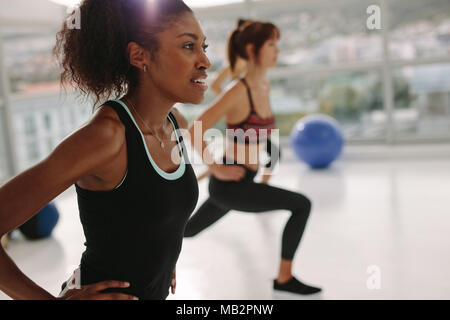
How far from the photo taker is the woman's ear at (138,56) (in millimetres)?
1062

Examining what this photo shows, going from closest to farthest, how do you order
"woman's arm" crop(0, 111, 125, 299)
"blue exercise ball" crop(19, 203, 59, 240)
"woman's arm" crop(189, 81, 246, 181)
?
"woman's arm" crop(0, 111, 125, 299), "woman's arm" crop(189, 81, 246, 181), "blue exercise ball" crop(19, 203, 59, 240)

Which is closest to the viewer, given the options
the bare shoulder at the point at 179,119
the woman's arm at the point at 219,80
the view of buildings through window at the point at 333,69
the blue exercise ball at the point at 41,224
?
the bare shoulder at the point at 179,119

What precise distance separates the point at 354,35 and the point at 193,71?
5.50m

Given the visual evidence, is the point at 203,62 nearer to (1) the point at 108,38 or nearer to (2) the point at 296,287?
(1) the point at 108,38

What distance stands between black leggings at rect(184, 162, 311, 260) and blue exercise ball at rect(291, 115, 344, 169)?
2.86 meters

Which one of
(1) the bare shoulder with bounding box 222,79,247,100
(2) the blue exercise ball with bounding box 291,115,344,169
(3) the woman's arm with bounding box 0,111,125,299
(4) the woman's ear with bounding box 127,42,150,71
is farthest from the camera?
(2) the blue exercise ball with bounding box 291,115,344,169

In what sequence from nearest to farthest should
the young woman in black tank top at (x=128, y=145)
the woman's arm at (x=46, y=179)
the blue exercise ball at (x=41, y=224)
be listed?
the woman's arm at (x=46, y=179) → the young woman in black tank top at (x=128, y=145) → the blue exercise ball at (x=41, y=224)

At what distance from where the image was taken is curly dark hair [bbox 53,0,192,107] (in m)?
1.01

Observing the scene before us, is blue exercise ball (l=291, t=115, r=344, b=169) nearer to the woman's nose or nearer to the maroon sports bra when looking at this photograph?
the maroon sports bra

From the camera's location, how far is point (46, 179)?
0.85m

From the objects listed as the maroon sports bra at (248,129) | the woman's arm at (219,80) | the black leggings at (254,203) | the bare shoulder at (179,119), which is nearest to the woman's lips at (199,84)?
the bare shoulder at (179,119)

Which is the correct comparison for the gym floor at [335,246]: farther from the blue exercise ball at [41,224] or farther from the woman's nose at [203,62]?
the woman's nose at [203,62]

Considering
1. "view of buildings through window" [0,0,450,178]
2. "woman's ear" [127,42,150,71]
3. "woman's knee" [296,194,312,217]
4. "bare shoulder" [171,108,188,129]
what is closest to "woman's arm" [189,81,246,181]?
"woman's knee" [296,194,312,217]

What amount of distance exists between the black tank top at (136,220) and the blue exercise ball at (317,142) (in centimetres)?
431
